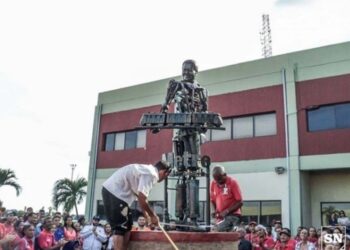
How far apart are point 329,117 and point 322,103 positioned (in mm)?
580

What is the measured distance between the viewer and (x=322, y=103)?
16047 mm

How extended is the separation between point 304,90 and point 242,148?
3404 millimetres

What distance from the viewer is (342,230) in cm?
834

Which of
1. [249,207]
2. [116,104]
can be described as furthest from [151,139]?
[249,207]

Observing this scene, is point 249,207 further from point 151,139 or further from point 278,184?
point 151,139

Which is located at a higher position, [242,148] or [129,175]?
[242,148]

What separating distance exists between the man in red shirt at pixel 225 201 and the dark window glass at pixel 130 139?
50.9ft

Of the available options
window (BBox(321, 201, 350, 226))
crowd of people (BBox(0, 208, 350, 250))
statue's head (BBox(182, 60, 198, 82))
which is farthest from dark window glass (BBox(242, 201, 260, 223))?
statue's head (BBox(182, 60, 198, 82))

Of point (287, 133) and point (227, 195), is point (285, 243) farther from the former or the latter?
point (287, 133)

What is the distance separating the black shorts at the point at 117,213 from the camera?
4965 millimetres

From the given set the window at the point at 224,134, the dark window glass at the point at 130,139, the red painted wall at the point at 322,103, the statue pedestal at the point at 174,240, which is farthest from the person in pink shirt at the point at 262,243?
the dark window glass at the point at 130,139

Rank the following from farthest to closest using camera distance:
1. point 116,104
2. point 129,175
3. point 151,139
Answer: point 116,104 → point 151,139 → point 129,175

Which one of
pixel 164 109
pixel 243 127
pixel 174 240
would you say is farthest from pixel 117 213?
pixel 243 127

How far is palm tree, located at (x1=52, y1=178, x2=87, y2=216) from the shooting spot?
96.1 feet
